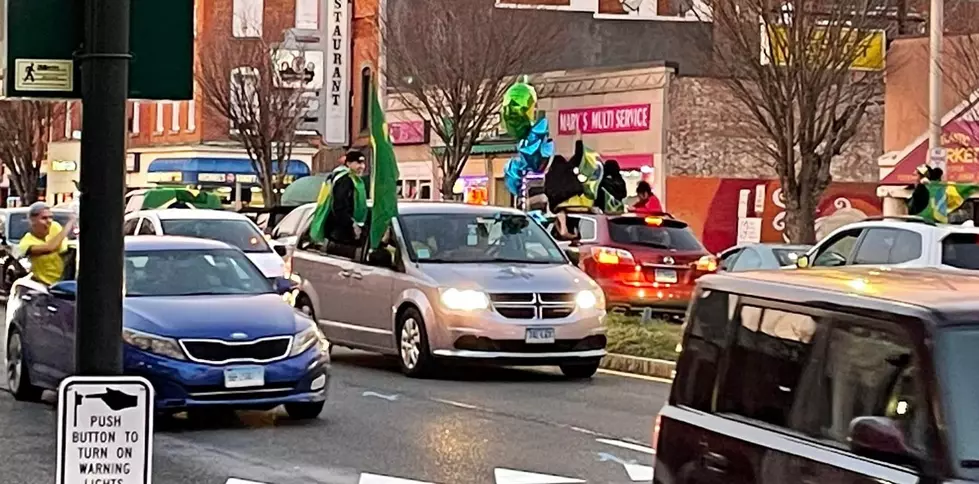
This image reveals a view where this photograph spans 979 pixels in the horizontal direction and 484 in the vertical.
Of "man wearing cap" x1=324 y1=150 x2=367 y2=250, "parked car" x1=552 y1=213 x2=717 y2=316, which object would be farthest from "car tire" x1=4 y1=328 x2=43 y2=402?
"parked car" x1=552 y1=213 x2=717 y2=316

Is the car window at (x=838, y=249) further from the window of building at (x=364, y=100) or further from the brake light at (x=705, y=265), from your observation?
the window of building at (x=364, y=100)

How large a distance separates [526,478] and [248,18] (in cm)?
4651

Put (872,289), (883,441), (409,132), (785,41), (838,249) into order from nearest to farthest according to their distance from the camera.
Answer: (883,441), (872,289), (838,249), (785,41), (409,132)

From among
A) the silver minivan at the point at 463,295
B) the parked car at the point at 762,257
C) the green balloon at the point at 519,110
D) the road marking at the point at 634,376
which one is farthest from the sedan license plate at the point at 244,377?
the green balloon at the point at 519,110

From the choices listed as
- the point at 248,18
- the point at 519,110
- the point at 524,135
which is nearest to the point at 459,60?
the point at 524,135

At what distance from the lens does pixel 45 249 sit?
16781 mm

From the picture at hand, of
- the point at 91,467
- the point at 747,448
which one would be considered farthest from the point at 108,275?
the point at 747,448

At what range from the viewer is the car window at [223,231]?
→ 2322cm

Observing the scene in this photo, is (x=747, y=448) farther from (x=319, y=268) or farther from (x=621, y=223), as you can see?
(x=621, y=223)

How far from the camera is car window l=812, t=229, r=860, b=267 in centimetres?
1761

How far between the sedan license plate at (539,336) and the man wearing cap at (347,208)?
2859mm

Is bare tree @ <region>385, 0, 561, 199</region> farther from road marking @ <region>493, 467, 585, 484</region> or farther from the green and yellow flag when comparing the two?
road marking @ <region>493, 467, 585, 484</region>

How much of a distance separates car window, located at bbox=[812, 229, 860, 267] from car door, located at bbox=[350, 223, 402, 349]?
425cm

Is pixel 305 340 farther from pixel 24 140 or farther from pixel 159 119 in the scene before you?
pixel 159 119
